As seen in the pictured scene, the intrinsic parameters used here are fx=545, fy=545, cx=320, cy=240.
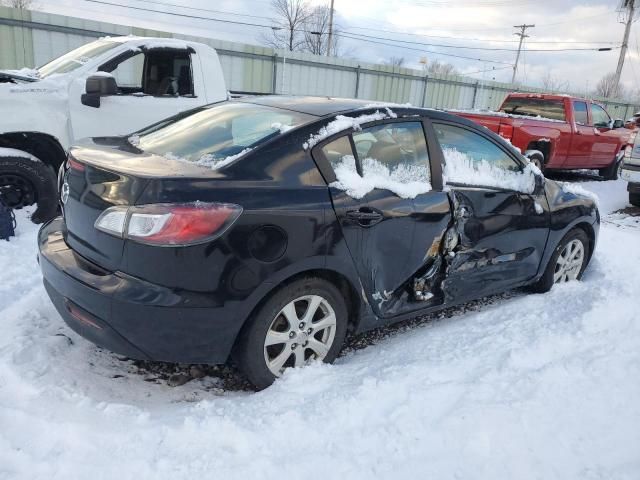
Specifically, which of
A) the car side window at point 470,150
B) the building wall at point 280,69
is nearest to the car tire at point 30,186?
the car side window at point 470,150

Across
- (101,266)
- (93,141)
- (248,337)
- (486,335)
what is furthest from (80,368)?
(486,335)

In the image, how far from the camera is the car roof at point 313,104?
3311 mm

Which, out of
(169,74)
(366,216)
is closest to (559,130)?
(169,74)

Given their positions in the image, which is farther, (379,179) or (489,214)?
(489,214)

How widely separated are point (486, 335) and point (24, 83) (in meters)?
5.05

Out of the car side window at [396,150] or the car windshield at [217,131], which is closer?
the car windshield at [217,131]

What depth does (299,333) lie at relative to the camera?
2.99 metres

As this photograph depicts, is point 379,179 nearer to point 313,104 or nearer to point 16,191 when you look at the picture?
point 313,104

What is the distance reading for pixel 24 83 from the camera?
5535mm

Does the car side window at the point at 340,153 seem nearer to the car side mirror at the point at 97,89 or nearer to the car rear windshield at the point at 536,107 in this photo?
the car side mirror at the point at 97,89

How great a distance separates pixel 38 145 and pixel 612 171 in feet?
39.4

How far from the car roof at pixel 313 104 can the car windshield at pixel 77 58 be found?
3.20 meters

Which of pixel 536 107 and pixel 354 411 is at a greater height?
pixel 536 107

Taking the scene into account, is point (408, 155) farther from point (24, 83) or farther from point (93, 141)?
point (24, 83)
